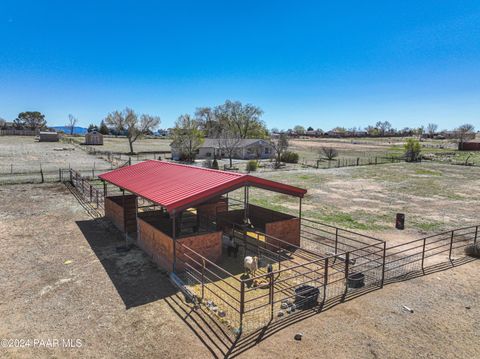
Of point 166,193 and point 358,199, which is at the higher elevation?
point 166,193

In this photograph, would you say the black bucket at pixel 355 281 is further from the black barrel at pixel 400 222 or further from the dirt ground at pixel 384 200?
the black barrel at pixel 400 222

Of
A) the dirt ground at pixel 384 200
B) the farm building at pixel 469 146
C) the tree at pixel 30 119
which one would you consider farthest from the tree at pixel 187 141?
the tree at pixel 30 119

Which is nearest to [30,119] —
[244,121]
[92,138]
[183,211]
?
[92,138]

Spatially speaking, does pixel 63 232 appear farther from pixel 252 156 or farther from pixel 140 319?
pixel 252 156

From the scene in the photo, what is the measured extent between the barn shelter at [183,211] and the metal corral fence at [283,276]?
1.20 ft

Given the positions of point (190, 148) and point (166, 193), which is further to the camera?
point (190, 148)

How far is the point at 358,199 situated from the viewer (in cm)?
2414

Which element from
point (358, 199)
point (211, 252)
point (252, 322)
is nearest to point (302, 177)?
point (358, 199)

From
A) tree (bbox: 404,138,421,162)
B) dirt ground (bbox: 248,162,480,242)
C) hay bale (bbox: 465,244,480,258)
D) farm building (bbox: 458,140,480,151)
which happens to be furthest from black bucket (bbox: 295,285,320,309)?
farm building (bbox: 458,140,480,151)

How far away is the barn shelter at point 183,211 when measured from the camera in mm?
10922

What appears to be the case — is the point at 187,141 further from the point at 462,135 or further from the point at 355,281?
the point at 462,135

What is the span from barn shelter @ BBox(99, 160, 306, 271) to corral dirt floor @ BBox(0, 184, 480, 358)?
108 cm

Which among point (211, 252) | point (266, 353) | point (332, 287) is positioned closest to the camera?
point (266, 353)

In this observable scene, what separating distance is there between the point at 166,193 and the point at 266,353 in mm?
6583
